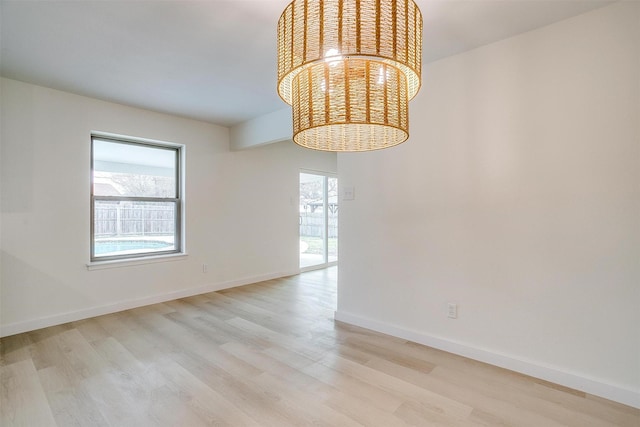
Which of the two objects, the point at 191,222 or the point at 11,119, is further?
the point at 191,222

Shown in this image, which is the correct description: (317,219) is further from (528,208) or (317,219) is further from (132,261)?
(528,208)

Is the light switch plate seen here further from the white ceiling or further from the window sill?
the window sill

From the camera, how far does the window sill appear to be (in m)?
3.43

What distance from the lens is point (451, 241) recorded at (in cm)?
250

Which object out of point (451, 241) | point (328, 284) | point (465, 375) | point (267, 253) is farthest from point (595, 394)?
point (267, 253)

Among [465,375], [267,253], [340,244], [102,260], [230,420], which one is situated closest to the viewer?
[230,420]

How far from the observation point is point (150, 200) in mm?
3957

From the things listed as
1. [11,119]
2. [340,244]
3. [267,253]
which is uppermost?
[11,119]

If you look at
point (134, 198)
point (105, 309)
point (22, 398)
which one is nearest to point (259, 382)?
point (22, 398)

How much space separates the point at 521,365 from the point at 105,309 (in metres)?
4.04

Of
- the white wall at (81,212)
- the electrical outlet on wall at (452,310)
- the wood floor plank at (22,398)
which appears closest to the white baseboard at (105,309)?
the white wall at (81,212)

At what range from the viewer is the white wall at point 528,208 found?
186cm

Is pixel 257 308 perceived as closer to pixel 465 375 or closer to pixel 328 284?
pixel 328 284

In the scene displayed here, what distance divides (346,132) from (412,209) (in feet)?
4.20
